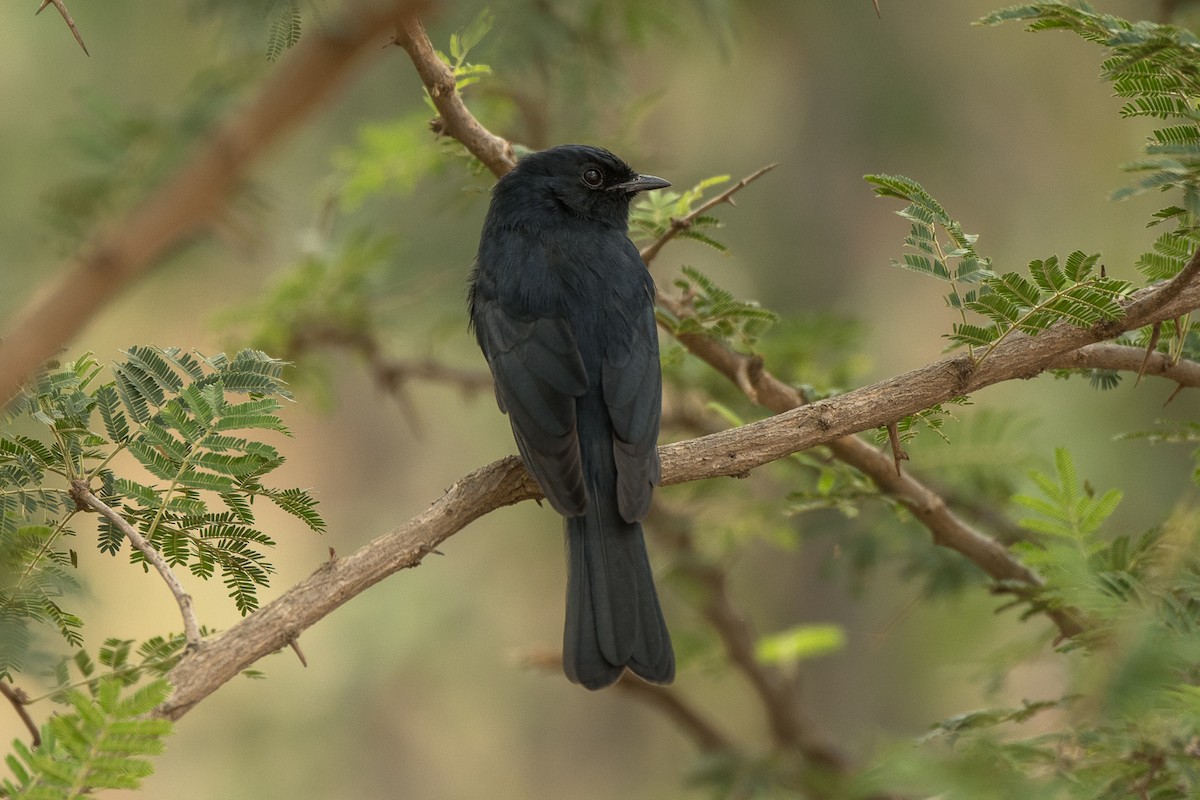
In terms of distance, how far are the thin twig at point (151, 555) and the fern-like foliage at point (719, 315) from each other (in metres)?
1.83

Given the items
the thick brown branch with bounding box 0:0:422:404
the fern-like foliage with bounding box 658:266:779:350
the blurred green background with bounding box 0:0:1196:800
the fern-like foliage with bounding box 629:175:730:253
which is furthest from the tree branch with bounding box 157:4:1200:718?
the blurred green background with bounding box 0:0:1196:800

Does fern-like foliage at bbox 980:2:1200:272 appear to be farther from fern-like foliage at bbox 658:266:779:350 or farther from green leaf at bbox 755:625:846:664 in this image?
green leaf at bbox 755:625:846:664

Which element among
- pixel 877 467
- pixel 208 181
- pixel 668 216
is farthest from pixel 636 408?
pixel 208 181

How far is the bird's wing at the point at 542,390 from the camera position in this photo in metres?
3.53

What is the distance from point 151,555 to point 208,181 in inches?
57.8

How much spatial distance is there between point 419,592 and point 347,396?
2.87 metres

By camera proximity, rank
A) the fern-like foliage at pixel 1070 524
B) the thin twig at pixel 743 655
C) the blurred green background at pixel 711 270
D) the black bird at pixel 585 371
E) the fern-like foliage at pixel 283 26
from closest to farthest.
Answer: the fern-like foliage at pixel 283 26, the fern-like foliage at pixel 1070 524, the black bird at pixel 585 371, the thin twig at pixel 743 655, the blurred green background at pixel 711 270

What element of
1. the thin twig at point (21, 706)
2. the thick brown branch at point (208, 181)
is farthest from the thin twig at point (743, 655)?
the thick brown branch at point (208, 181)

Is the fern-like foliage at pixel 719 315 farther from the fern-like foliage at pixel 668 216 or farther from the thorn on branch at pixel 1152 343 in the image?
the thorn on branch at pixel 1152 343

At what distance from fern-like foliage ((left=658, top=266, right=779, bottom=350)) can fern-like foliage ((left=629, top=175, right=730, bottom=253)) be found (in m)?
0.13

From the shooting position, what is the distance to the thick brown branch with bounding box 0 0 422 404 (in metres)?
0.95

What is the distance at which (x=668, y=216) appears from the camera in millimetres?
3727

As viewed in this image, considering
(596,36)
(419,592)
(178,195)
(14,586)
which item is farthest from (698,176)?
(178,195)

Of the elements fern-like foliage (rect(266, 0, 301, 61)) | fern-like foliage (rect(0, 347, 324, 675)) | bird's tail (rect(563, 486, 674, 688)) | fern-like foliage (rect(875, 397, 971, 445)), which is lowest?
bird's tail (rect(563, 486, 674, 688))
